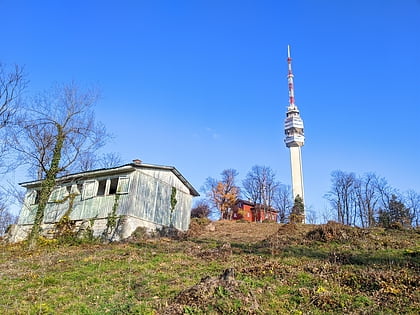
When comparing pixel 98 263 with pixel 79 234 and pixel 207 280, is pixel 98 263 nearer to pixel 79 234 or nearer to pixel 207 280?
pixel 207 280

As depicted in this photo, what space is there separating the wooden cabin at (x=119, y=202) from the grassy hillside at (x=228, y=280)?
502 centimetres

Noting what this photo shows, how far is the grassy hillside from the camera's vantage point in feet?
25.4

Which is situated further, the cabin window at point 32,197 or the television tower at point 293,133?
the television tower at point 293,133

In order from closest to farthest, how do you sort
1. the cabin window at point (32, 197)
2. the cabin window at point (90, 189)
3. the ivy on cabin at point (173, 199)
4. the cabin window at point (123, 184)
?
the cabin window at point (123, 184), the cabin window at point (90, 189), the ivy on cabin at point (173, 199), the cabin window at point (32, 197)

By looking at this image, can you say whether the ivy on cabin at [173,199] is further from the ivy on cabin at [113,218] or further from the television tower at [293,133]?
the television tower at [293,133]

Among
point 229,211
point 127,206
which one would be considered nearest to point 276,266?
point 127,206

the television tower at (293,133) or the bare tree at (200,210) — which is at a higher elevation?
the television tower at (293,133)

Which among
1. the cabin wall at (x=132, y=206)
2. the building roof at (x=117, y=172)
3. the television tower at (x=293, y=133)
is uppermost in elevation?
the television tower at (x=293, y=133)

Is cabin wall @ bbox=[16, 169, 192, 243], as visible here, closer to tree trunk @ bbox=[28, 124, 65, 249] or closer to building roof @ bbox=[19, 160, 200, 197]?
building roof @ bbox=[19, 160, 200, 197]

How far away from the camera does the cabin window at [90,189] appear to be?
23064mm

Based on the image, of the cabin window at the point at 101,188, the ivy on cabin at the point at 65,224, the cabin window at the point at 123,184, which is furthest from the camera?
the cabin window at the point at 101,188

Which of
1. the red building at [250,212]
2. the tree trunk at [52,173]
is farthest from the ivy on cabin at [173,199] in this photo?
the red building at [250,212]

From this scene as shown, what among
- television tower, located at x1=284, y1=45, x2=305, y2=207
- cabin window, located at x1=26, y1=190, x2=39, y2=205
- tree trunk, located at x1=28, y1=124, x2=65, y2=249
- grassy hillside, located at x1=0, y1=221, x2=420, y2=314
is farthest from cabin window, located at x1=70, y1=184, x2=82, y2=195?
television tower, located at x1=284, y1=45, x2=305, y2=207

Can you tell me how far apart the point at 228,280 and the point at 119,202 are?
47.3ft
